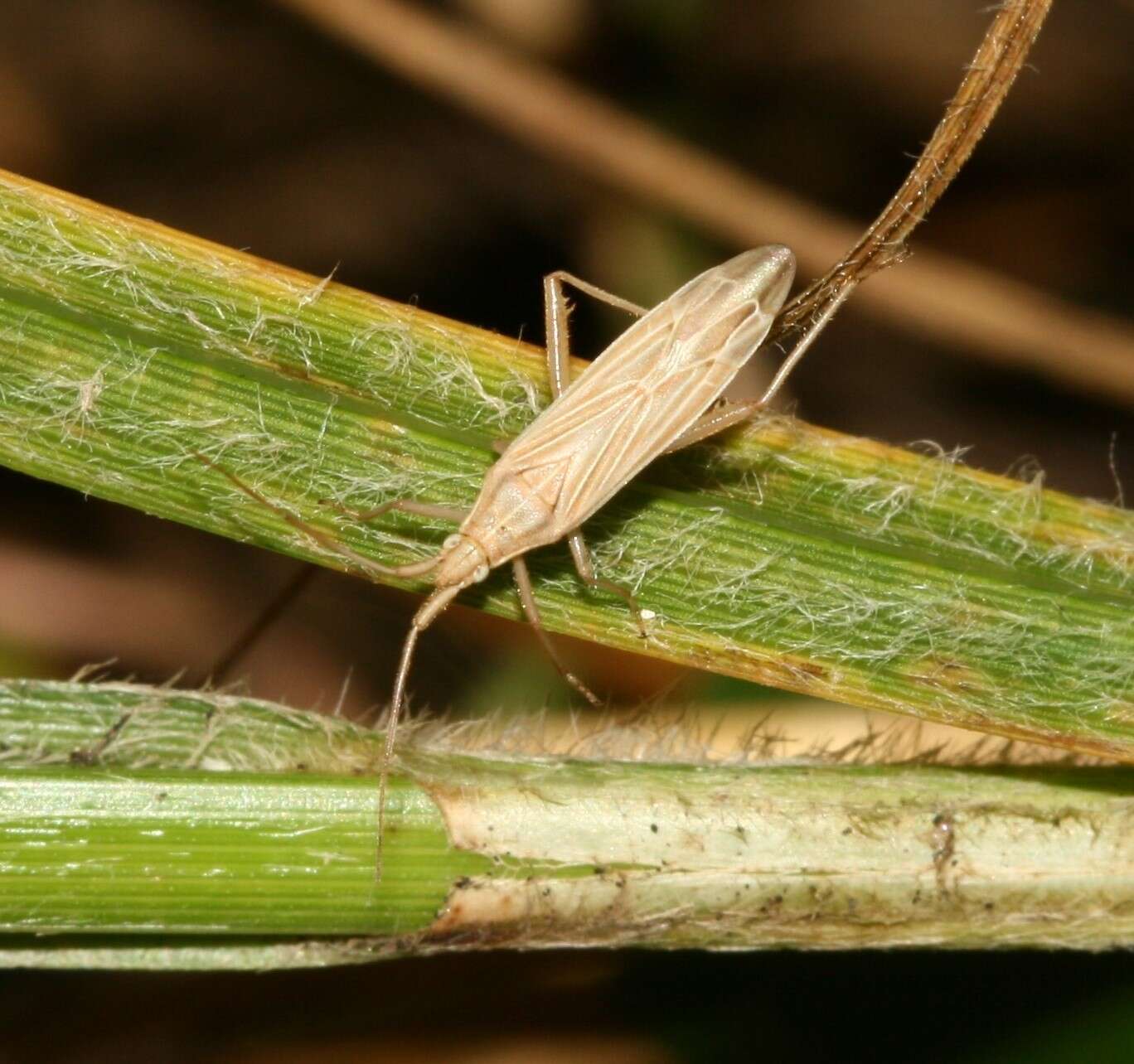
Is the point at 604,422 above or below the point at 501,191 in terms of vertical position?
below

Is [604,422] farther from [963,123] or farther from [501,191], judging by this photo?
[501,191]

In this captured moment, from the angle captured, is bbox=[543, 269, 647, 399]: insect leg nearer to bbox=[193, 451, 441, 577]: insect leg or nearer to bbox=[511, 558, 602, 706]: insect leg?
bbox=[511, 558, 602, 706]: insect leg

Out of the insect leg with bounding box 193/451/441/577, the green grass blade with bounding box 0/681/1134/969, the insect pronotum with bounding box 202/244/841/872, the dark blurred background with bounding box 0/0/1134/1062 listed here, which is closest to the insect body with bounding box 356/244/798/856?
the insect pronotum with bounding box 202/244/841/872

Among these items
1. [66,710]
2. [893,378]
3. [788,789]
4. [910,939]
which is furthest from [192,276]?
[893,378]

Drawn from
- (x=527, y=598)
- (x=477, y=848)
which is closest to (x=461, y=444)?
(x=527, y=598)

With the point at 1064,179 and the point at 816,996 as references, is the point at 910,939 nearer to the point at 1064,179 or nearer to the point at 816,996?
the point at 816,996

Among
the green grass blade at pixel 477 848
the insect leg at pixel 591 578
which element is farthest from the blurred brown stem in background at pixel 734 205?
the green grass blade at pixel 477 848

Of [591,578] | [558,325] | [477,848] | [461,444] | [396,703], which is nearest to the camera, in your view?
[477,848]

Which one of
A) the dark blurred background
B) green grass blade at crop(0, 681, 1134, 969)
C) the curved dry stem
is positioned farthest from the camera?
the dark blurred background
